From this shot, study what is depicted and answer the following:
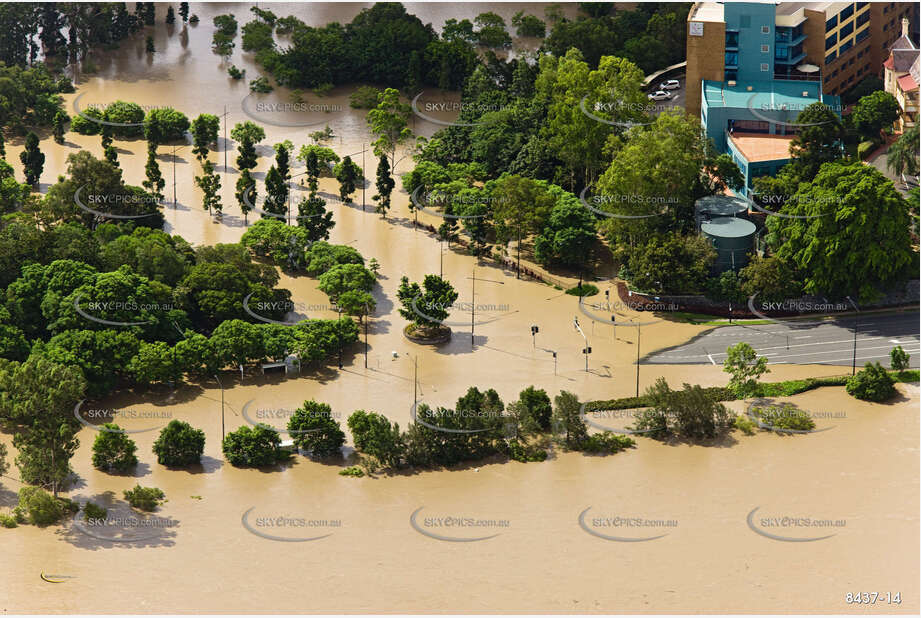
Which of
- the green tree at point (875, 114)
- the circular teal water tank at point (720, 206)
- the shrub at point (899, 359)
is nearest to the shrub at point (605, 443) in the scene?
the shrub at point (899, 359)

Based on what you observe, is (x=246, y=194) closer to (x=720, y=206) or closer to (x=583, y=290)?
(x=583, y=290)

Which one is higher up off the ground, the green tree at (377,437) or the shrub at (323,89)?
the shrub at (323,89)

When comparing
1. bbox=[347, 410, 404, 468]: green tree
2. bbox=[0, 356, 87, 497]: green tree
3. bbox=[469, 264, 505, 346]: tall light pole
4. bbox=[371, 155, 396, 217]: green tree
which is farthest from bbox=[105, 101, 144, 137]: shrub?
bbox=[347, 410, 404, 468]: green tree

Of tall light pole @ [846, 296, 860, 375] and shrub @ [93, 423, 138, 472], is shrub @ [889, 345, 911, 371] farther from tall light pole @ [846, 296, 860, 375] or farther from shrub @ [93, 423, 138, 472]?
shrub @ [93, 423, 138, 472]

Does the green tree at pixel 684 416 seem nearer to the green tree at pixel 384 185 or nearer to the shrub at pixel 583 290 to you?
the shrub at pixel 583 290

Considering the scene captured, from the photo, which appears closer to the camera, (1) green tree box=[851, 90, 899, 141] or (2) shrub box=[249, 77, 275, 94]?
(1) green tree box=[851, 90, 899, 141]

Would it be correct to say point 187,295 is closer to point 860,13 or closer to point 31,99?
point 31,99

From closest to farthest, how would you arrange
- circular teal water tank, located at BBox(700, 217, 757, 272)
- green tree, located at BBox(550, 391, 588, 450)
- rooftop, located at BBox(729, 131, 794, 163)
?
green tree, located at BBox(550, 391, 588, 450) → circular teal water tank, located at BBox(700, 217, 757, 272) → rooftop, located at BBox(729, 131, 794, 163)
